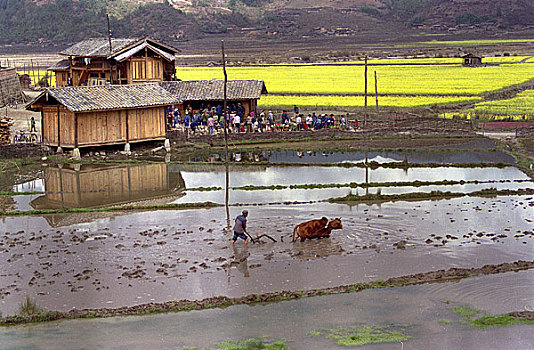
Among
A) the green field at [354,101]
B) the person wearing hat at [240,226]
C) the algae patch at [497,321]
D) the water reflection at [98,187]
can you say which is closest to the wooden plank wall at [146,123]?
the water reflection at [98,187]

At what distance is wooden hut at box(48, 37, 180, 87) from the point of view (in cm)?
3878

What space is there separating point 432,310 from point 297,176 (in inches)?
495

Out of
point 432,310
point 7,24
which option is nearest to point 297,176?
point 432,310

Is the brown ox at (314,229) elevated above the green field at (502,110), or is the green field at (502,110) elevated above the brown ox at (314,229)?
the green field at (502,110)

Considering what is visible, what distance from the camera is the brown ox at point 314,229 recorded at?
54.2 ft

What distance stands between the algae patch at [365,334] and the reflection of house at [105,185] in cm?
1082

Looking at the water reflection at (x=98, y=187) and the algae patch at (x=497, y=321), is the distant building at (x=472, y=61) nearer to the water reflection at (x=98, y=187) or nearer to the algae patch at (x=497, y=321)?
the water reflection at (x=98, y=187)

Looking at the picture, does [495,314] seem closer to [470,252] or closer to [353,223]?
[470,252]

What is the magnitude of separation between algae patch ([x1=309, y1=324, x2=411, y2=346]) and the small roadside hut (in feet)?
83.0

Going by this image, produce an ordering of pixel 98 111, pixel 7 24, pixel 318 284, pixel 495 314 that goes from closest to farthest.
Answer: pixel 495 314, pixel 318 284, pixel 98 111, pixel 7 24

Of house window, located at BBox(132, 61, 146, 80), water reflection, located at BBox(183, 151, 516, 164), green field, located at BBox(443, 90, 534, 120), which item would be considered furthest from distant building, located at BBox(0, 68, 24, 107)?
green field, located at BBox(443, 90, 534, 120)

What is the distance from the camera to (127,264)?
50.2ft

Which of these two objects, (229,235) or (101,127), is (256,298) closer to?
(229,235)

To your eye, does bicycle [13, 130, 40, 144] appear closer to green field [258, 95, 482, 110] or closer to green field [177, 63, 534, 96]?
green field [258, 95, 482, 110]
